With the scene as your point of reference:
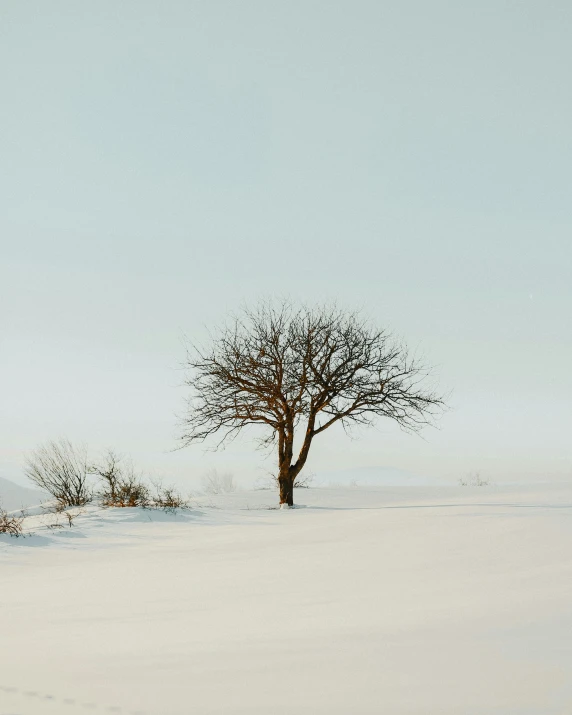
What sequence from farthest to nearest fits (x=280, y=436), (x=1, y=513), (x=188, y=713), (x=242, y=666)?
1. (x=280, y=436)
2. (x=1, y=513)
3. (x=242, y=666)
4. (x=188, y=713)

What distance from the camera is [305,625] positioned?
480cm

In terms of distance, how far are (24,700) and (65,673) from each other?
467mm

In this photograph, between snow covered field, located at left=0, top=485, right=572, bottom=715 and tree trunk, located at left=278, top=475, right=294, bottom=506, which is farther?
tree trunk, located at left=278, top=475, right=294, bottom=506

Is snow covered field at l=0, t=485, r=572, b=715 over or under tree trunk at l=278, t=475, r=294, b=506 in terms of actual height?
under

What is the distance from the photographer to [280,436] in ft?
61.8

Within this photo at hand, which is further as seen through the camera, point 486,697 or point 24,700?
point 24,700

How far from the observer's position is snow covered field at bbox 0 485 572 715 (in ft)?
11.0

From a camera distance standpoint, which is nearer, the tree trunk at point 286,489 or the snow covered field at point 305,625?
the snow covered field at point 305,625

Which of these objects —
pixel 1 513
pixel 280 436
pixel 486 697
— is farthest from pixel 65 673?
pixel 280 436

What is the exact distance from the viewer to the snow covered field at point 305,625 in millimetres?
3338

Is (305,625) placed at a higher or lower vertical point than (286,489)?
lower

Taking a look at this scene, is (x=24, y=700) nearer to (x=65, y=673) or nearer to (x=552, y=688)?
(x=65, y=673)

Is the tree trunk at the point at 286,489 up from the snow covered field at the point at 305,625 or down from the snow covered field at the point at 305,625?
up

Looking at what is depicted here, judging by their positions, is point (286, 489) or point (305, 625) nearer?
point (305, 625)
